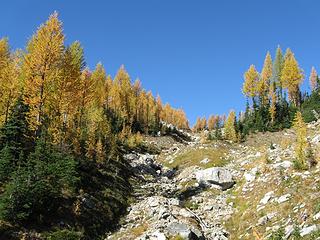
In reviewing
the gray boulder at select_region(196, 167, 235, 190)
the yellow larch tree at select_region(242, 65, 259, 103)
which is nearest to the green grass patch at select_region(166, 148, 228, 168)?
the gray boulder at select_region(196, 167, 235, 190)

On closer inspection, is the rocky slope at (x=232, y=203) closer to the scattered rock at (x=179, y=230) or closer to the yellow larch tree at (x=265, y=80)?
the scattered rock at (x=179, y=230)

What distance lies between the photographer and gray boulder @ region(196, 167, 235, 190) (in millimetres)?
33750

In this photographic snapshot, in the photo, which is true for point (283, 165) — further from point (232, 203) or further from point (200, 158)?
point (200, 158)

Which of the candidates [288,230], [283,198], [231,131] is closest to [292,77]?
[231,131]

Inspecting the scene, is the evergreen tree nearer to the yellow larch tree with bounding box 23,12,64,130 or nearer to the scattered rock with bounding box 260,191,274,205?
the yellow larch tree with bounding box 23,12,64,130

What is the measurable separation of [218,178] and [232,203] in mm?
5198

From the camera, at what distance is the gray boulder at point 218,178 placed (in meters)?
33.8

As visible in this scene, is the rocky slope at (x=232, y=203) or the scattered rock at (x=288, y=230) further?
the rocky slope at (x=232, y=203)

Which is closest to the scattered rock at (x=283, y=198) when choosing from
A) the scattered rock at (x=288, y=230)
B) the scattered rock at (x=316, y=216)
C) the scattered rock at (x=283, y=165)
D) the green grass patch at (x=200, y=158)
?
the scattered rock at (x=288, y=230)

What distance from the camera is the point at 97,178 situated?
1294 inches

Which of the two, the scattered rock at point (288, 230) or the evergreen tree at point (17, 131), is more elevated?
the evergreen tree at point (17, 131)

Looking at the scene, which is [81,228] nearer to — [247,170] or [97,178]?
[97,178]

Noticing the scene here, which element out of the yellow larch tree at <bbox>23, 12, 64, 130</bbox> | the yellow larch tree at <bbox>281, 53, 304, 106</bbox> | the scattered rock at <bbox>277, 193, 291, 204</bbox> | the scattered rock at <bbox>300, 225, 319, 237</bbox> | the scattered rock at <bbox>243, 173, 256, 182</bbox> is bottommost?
the scattered rock at <bbox>300, 225, 319, 237</bbox>

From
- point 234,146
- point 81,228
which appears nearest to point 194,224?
point 81,228
